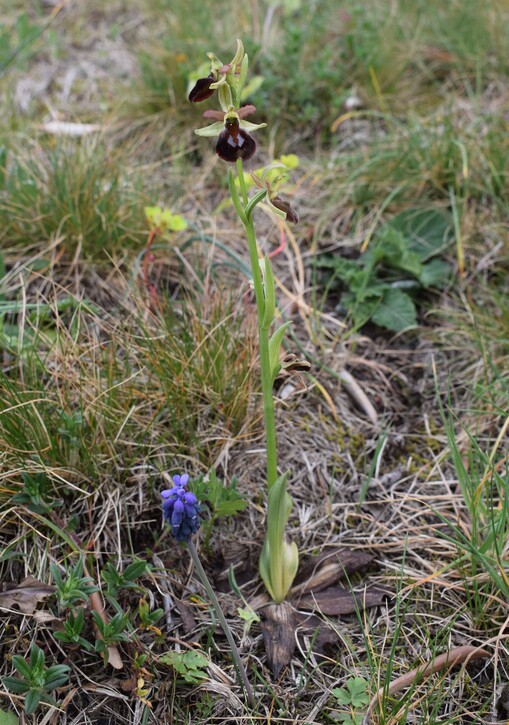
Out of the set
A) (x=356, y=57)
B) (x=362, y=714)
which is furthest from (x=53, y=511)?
(x=356, y=57)

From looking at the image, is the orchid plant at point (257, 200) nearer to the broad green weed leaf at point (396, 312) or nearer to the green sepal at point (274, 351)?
the green sepal at point (274, 351)

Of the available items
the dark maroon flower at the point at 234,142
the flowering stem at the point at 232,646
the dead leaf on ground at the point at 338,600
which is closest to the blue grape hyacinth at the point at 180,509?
the flowering stem at the point at 232,646

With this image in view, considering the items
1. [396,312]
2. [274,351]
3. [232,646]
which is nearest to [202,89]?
[274,351]

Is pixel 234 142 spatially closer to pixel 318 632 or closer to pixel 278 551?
pixel 278 551

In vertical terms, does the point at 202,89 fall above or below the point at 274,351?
above

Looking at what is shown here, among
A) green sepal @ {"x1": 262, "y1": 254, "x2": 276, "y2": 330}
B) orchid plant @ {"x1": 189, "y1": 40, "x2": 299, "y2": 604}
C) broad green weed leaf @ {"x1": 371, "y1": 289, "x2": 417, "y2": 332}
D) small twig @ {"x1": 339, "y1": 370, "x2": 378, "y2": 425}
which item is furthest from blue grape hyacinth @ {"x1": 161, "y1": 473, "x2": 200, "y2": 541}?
broad green weed leaf @ {"x1": 371, "y1": 289, "x2": 417, "y2": 332}

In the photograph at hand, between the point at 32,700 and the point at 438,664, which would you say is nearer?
the point at 32,700
